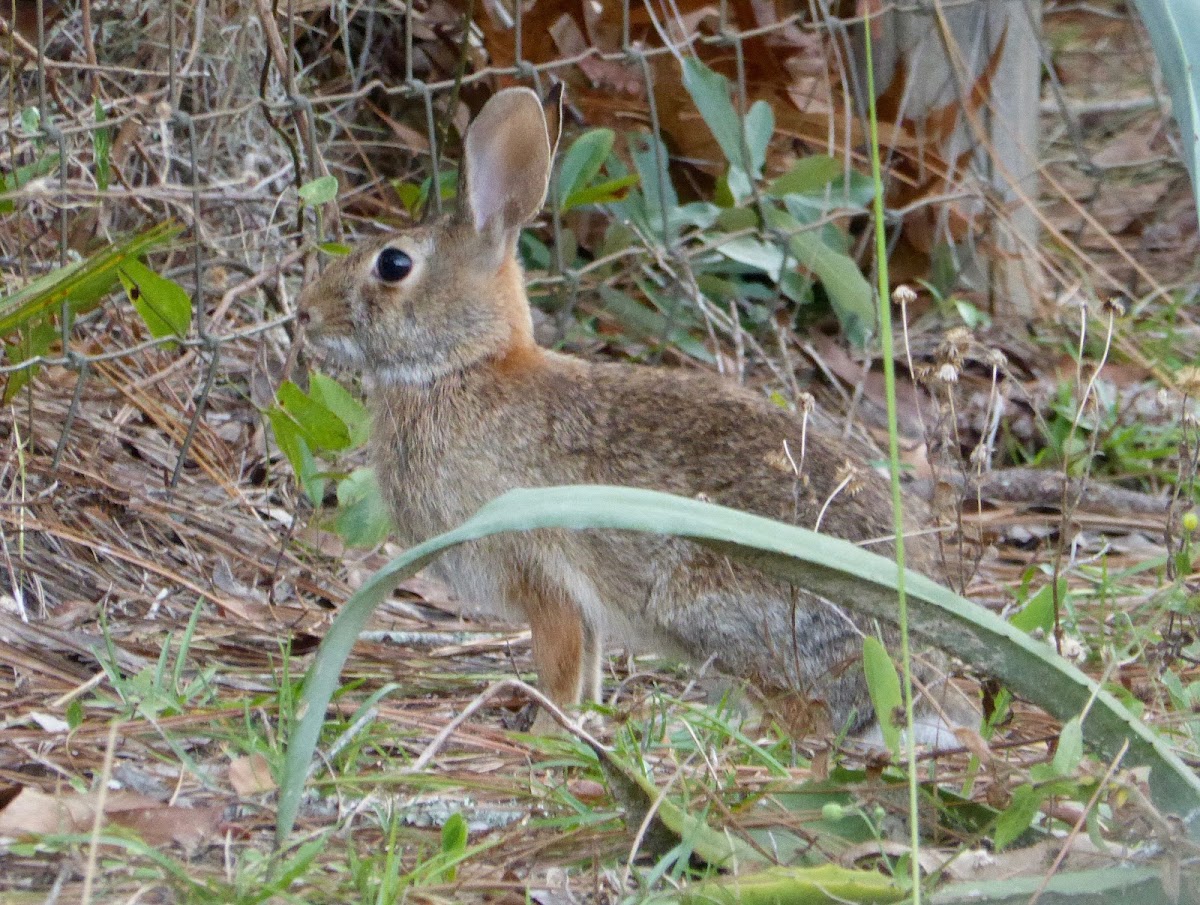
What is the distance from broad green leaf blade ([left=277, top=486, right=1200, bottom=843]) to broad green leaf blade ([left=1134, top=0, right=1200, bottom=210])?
26.8 inches

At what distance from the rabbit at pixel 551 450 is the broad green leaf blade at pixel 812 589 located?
1074 millimetres

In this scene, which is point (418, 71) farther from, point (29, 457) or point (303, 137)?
point (29, 457)

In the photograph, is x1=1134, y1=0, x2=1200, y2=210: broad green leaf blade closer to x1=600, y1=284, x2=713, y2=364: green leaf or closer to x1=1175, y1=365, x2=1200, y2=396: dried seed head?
x1=1175, y1=365, x2=1200, y2=396: dried seed head

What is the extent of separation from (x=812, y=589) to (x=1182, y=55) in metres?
0.91

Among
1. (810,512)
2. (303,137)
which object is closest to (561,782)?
(810,512)

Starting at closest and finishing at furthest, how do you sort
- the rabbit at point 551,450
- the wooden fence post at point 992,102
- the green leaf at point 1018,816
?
the green leaf at point 1018,816, the rabbit at point 551,450, the wooden fence post at point 992,102

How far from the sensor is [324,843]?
2242 mm

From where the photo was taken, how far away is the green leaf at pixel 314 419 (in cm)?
344

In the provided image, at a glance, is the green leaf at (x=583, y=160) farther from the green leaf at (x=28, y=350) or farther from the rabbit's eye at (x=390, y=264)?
the green leaf at (x=28, y=350)

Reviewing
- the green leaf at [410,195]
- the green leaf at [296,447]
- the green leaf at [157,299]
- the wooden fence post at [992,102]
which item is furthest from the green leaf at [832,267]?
the green leaf at [157,299]

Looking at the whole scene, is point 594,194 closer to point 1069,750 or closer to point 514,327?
point 514,327

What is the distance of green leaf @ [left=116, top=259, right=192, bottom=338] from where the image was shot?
342 centimetres

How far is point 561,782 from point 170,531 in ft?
5.68

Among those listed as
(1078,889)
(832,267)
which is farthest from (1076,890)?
(832,267)
